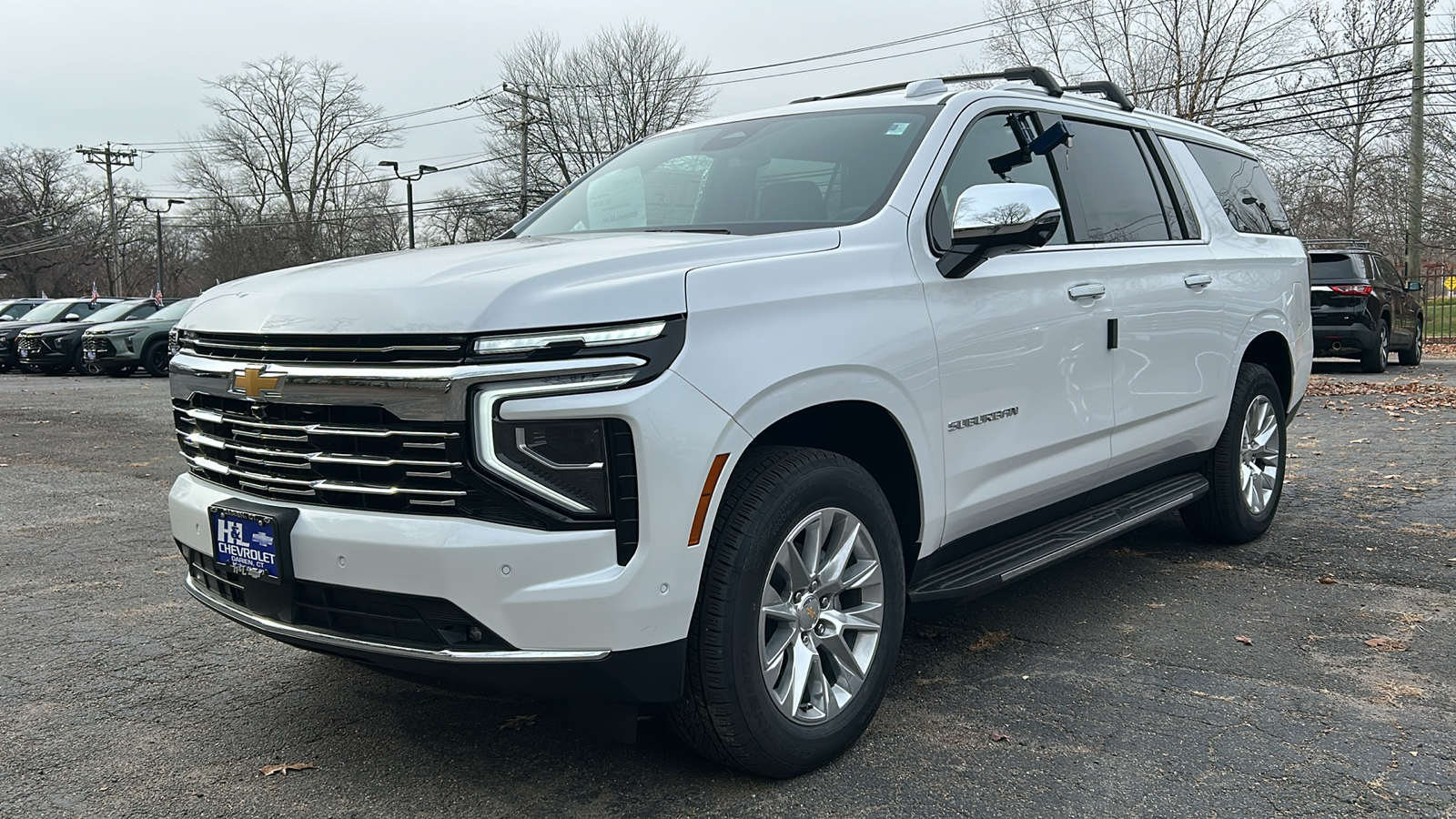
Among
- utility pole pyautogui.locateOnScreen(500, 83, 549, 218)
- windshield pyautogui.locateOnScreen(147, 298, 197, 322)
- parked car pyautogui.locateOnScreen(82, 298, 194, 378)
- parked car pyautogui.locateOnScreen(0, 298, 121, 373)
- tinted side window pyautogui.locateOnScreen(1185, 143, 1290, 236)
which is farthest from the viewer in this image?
utility pole pyautogui.locateOnScreen(500, 83, 549, 218)

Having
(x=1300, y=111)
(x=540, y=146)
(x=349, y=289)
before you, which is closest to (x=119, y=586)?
(x=349, y=289)

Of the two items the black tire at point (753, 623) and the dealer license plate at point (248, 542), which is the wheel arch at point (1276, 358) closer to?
the black tire at point (753, 623)

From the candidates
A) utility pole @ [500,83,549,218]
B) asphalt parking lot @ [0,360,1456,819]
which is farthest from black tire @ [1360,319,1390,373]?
utility pole @ [500,83,549,218]

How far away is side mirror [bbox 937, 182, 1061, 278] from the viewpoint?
3354mm

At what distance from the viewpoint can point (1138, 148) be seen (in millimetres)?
4863

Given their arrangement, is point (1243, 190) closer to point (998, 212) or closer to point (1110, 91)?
point (1110, 91)

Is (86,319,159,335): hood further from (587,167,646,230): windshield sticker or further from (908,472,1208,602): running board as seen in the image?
(908,472,1208,602): running board

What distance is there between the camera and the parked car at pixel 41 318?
25031 mm

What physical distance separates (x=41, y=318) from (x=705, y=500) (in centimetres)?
2909

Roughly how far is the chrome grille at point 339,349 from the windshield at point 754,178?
122 cm

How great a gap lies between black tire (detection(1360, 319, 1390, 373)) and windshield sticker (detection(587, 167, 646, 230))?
48.0ft

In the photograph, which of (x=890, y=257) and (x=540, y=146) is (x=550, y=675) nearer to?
(x=890, y=257)

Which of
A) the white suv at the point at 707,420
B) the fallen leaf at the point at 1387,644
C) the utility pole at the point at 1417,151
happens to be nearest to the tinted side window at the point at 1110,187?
the white suv at the point at 707,420

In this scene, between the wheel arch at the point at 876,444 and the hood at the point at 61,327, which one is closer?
the wheel arch at the point at 876,444
